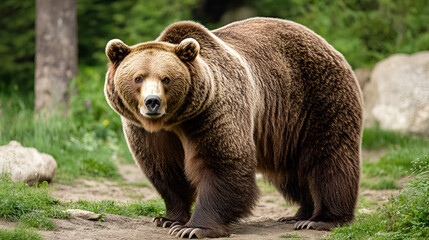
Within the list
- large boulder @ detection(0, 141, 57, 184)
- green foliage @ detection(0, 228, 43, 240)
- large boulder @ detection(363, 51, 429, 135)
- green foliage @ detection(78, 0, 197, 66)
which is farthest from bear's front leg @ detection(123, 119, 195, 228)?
green foliage @ detection(78, 0, 197, 66)

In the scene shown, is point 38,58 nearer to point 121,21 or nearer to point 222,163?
point 121,21

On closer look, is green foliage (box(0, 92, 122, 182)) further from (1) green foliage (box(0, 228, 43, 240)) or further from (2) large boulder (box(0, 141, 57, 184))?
(1) green foliage (box(0, 228, 43, 240))

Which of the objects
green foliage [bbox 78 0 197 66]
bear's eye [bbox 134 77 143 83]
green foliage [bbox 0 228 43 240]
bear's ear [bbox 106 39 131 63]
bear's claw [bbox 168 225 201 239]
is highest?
green foliage [bbox 78 0 197 66]

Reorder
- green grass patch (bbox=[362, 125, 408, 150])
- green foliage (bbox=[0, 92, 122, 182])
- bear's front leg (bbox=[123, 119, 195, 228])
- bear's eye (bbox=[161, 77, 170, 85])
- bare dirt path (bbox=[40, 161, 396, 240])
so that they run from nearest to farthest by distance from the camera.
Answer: bear's eye (bbox=[161, 77, 170, 85]) → bare dirt path (bbox=[40, 161, 396, 240]) → bear's front leg (bbox=[123, 119, 195, 228]) → green foliage (bbox=[0, 92, 122, 182]) → green grass patch (bbox=[362, 125, 408, 150])

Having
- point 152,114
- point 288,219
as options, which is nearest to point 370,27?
point 288,219

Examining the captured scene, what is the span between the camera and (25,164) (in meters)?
6.59

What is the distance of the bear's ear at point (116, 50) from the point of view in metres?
4.95

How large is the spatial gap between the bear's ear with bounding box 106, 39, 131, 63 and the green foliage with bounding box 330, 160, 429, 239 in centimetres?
231

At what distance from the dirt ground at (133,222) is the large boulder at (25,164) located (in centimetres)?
24

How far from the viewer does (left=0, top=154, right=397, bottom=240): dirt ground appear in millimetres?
4871

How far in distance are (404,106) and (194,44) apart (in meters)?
6.47

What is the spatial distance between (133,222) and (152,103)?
1.51m

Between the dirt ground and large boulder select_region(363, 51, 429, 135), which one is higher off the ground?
large boulder select_region(363, 51, 429, 135)

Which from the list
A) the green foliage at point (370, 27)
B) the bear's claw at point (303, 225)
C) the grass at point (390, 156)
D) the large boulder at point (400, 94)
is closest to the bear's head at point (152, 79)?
the bear's claw at point (303, 225)
